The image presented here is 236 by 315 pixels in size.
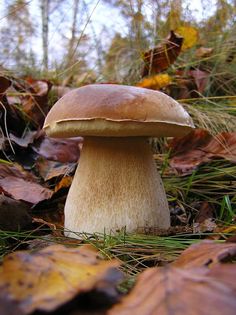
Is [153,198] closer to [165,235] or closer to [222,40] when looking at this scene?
[165,235]

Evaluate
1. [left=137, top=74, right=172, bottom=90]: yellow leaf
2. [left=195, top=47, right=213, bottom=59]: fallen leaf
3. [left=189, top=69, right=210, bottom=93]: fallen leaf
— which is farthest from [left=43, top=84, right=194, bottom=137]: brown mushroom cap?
[left=195, top=47, right=213, bottom=59]: fallen leaf

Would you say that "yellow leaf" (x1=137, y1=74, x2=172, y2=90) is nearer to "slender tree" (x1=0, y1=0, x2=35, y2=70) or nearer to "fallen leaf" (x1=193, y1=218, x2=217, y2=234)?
"slender tree" (x1=0, y1=0, x2=35, y2=70)

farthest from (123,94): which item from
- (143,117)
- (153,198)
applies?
(153,198)

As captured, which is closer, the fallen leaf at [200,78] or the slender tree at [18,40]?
the fallen leaf at [200,78]

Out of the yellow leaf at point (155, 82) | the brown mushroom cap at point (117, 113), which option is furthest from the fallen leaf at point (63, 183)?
the yellow leaf at point (155, 82)

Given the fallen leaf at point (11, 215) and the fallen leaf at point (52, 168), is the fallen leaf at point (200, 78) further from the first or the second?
the fallen leaf at point (11, 215)

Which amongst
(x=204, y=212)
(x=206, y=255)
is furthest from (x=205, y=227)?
(x=206, y=255)

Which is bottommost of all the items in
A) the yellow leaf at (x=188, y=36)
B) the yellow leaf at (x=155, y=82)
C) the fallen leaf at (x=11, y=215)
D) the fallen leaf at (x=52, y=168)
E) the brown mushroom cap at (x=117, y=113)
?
the fallen leaf at (x=11, y=215)
